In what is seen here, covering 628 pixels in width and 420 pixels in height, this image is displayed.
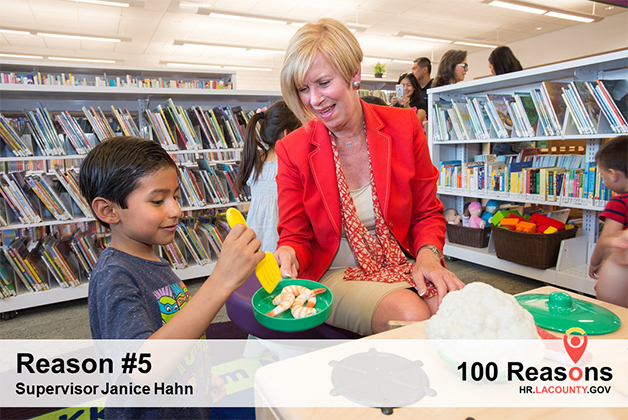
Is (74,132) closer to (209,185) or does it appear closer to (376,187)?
(209,185)

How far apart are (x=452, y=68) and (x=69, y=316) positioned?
3.94 meters

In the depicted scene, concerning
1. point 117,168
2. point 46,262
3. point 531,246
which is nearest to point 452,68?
point 531,246

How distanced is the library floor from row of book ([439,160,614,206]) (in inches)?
25.9

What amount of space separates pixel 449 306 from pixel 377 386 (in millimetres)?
199

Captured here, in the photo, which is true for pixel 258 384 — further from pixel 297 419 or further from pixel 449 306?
pixel 449 306

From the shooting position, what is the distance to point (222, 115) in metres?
3.41

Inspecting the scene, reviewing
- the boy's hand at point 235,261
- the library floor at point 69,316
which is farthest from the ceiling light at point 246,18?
the boy's hand at point 235,261

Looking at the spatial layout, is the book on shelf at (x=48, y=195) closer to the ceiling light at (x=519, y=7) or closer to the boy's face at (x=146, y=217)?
the boy's face at (x=146, y=217)

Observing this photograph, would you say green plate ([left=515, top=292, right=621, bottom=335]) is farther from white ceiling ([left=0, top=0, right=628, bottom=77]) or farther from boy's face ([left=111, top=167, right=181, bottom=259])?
white ceiling ([left=0, top=0, right=628, bottom=77])

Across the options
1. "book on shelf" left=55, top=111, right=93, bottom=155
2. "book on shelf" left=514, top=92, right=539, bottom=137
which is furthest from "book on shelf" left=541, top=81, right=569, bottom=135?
"book on shelf" left=55, top=111, right=93, bottom=155

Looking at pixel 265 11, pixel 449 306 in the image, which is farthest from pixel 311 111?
pixel 265 11

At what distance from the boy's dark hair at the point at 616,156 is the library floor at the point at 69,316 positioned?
3.94ft

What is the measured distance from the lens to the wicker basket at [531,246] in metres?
2.75

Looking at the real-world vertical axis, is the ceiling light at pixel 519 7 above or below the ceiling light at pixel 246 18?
above
